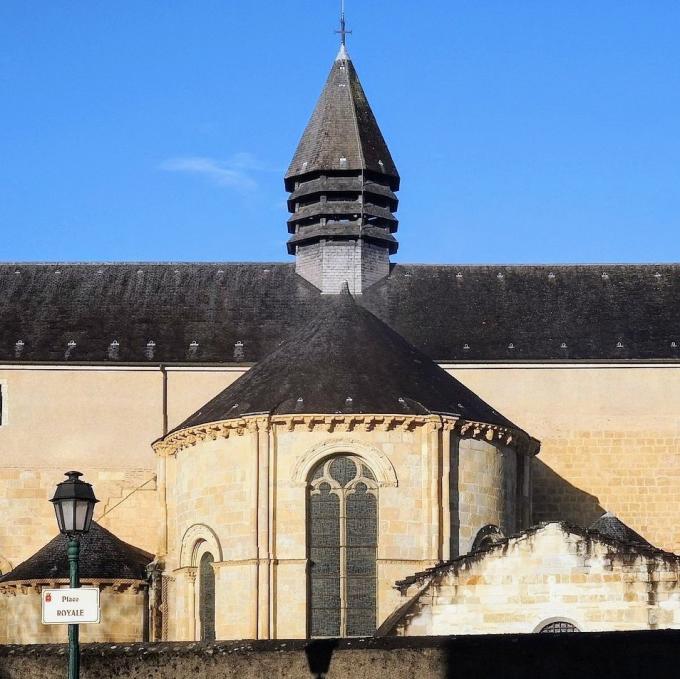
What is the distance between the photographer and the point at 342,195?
4456cm

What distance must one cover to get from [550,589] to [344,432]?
680 cm

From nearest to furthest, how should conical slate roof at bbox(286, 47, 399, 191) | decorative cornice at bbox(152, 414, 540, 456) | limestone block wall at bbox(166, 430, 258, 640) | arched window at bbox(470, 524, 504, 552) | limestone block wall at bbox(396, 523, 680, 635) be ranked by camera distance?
limestone block wall at bbox(396, 523, 680, 635) < limestone block wall at bbox(166, 430, 258, 640) < decorative cornice at bbox(152, 414, 540, 456) < arched window at bbox(470, 524, 504, 552) < conical slate roof at bbox(286, 47, 399, 191)

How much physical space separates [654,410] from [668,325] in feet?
7.33

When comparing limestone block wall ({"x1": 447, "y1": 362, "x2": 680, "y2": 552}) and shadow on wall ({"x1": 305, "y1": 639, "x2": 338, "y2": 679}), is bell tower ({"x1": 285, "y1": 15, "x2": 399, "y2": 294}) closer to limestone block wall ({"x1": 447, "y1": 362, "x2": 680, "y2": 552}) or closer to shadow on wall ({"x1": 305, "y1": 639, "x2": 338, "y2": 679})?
limestone block wall ({"x1": 447, "y1": 362, "x2": 680, "y2": 552})

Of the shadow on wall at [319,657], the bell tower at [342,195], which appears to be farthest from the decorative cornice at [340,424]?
the shadow on wall at [319,657]

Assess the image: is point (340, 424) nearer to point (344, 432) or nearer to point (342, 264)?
point (344, 432)

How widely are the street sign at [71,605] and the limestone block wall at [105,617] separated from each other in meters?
16.3

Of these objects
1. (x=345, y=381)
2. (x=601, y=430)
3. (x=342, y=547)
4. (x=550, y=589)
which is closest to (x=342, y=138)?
(x=601, y=430)

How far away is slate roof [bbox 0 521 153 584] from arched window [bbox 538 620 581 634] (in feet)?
36.2

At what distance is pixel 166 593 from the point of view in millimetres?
33500

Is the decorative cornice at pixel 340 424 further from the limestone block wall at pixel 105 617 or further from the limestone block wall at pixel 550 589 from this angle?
the limestone block wall at pixel 550 589

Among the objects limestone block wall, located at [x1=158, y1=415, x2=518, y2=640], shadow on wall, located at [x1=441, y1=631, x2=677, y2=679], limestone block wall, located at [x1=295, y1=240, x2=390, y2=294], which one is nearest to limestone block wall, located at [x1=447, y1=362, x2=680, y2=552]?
limestone block wall, located at [x1=295, y1=240, x2=390, y2=294]

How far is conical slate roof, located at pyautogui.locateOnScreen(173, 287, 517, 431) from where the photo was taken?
31.8 metres

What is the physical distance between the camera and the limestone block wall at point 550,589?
25.4 meters
